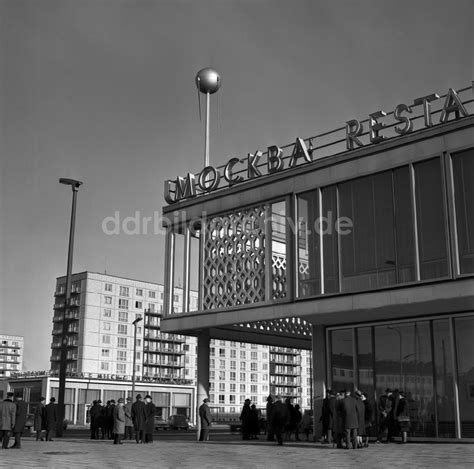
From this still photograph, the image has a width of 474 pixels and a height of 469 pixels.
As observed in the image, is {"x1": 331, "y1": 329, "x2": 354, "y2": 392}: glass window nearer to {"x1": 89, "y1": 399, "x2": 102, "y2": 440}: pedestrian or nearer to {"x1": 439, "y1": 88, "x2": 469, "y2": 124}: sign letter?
{"x1": 439, "y1": 88, "x2": 469, "y2": 124}: sign letter

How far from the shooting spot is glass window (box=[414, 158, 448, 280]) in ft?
71.5

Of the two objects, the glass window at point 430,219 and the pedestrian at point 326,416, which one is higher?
the glass window at point 430,219

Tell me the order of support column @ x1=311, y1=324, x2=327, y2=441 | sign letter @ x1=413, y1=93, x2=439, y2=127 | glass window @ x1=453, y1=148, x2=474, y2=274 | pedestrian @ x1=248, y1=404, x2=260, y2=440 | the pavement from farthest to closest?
pedestrian @ x1=248, y1=404, x2=260, y2=440 → support column @ x1=311, y1=324, x2=327, y2=441 → sign letter @ x1=413, y1=93, x2=439, y2=127 → glass window @ x1=453, y1=148, x2=474, y2=274 → the pavement

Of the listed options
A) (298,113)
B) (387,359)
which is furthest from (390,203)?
(298,113)

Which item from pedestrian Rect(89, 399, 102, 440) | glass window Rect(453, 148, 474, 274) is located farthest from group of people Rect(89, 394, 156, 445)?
glass window Rect(453, 148, 474, 274)

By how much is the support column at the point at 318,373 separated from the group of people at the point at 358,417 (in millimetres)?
1548

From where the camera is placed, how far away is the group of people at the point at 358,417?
19.3m

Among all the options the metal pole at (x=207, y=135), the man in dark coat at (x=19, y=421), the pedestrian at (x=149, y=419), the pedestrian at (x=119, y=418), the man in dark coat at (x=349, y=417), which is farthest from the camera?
the metal pole at (x=207, y=135)

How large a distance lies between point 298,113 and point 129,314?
356 ft

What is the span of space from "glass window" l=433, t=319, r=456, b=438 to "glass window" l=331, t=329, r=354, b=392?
3.19 metres

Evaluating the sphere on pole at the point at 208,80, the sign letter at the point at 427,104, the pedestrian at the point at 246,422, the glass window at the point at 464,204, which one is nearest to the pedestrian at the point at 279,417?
the pedestrian at the point at 246,422

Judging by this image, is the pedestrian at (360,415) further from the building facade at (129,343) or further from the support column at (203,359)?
the building facade at (129,343)

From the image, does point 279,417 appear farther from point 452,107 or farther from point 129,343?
point 129,343

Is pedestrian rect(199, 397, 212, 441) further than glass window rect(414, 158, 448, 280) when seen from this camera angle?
Yes
